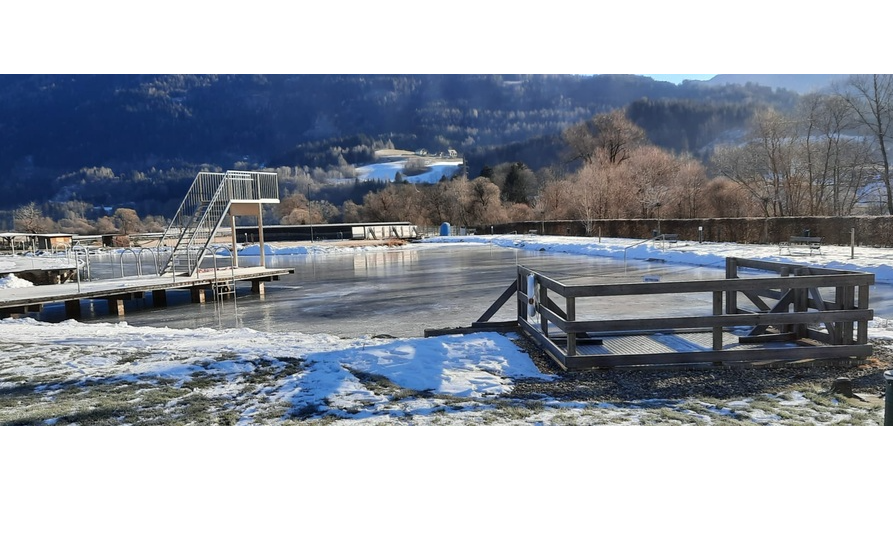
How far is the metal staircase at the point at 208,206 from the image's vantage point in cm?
2341

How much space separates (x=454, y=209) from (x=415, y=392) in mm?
88730

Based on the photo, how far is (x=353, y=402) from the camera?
6.23 meters

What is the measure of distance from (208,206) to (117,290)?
6.04 m

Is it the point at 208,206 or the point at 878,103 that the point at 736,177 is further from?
the point at 208,206

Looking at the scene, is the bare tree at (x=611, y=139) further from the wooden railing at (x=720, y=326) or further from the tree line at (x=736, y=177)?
the wooden railing at (x=720, y=326)

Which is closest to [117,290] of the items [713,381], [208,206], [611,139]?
[208,206]

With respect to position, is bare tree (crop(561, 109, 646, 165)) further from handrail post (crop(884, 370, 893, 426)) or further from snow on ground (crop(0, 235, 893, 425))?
handrail post (crop(884, 370, 893, 426))

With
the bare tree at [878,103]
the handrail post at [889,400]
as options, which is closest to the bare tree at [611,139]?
the bare tree at [878,103]

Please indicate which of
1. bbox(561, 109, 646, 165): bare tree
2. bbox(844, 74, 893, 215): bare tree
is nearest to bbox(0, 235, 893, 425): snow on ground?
bbox(844, 74, 893, 215): bare tree

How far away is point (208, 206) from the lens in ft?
78.1

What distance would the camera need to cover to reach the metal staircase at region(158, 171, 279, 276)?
76.8 feet

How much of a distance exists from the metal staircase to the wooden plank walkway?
46.6 inches
